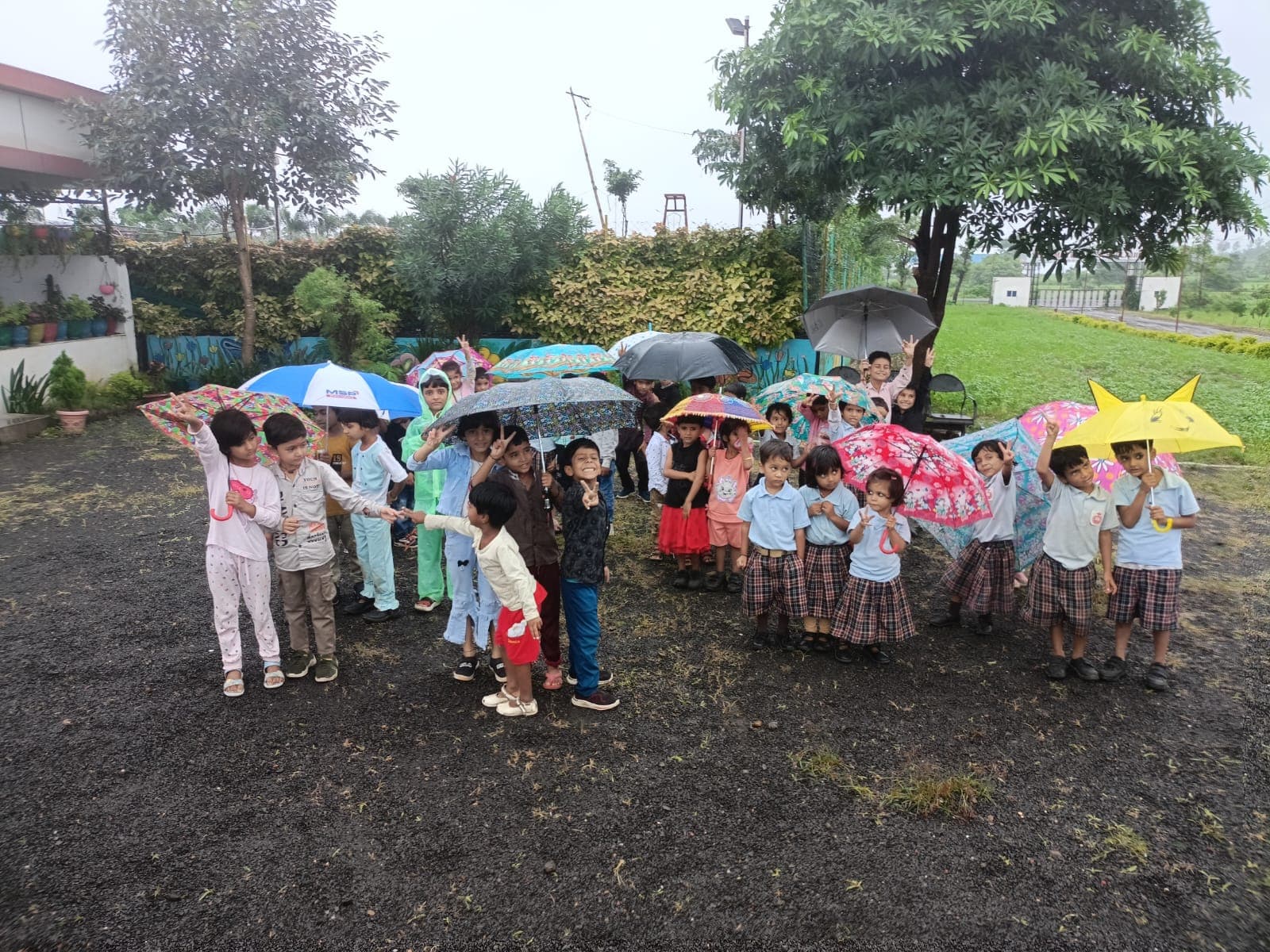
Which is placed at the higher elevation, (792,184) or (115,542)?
(792,184)

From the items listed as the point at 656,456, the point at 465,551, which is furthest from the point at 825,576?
the point at 656,456

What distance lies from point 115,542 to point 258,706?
363 centimetres

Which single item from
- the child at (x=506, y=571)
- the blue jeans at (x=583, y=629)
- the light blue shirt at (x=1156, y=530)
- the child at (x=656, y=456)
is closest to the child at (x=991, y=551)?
the light blue shirt at (x=1156, y=530)

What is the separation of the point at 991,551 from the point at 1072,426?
0.89m

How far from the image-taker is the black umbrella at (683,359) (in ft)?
19.7

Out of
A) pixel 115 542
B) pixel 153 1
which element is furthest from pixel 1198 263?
pixel 115 542

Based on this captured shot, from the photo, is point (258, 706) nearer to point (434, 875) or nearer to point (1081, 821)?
point (434, 875)

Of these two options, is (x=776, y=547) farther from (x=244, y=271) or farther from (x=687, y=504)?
(x=244, y=271)

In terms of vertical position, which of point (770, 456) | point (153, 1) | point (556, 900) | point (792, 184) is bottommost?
point (556, 900)

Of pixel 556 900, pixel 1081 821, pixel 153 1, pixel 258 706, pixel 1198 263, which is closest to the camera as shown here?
pixel 556 900

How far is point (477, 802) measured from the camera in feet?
11.3

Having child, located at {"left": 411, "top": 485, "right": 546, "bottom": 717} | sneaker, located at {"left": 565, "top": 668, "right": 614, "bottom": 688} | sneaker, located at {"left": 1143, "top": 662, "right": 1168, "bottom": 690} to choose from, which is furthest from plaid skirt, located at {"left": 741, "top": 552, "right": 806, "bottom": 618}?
sneaker, located at {"left": 1143, "top": 662, "right": 1168, "bottom": 690}

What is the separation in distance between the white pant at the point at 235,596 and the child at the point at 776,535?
2.63 meters

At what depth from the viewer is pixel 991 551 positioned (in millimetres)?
5023
